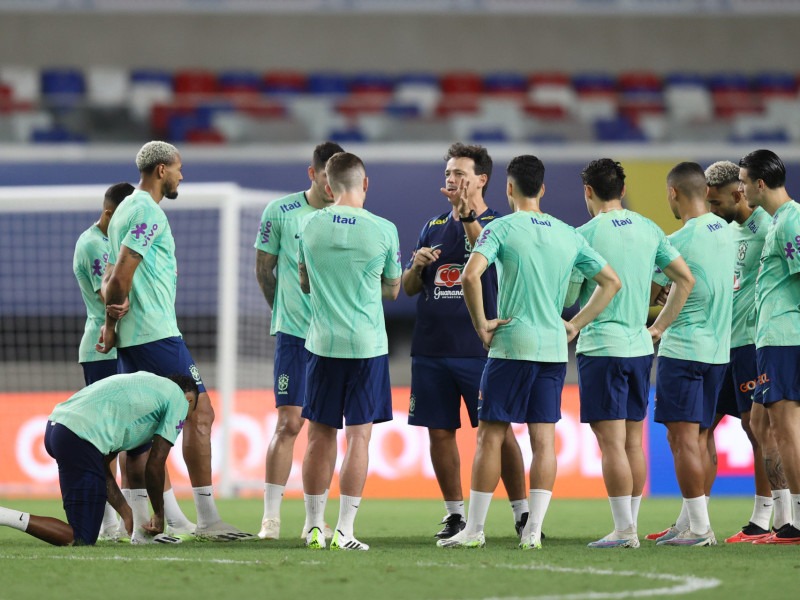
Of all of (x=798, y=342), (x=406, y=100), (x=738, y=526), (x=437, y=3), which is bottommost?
(x=738, y=526)

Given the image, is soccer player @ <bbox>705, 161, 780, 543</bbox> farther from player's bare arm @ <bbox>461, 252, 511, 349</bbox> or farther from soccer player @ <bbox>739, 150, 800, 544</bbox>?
player's bare arm @ <bbox>461, 252, 511, 349</bbox>

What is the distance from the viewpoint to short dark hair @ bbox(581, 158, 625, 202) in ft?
24.7

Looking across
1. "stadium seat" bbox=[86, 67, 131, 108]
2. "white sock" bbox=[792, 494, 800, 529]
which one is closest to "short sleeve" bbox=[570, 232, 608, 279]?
"white sock" bbox=[792, 494, 800, 529]

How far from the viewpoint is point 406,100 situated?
2005 cm

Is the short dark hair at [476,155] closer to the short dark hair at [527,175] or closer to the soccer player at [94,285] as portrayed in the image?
the short dark hair at [527,175]

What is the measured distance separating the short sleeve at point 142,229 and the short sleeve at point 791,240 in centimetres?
379

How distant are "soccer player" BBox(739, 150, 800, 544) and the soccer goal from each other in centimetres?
694

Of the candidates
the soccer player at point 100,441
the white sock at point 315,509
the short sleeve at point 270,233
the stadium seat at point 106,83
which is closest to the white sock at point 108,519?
the soccer player at point 100,441

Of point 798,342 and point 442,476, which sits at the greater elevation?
point 798,342

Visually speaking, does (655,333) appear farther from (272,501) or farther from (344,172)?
(272,501)

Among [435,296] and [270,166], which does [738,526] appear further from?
[270,166]

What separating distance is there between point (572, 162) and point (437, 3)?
812 cm

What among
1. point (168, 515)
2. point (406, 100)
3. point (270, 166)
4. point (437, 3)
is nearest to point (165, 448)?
point (168, 515)

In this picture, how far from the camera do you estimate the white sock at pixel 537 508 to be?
6914 millimetres
